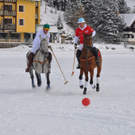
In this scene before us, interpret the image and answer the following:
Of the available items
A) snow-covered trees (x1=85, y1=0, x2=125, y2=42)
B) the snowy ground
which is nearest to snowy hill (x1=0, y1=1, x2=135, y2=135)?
the snowy ground

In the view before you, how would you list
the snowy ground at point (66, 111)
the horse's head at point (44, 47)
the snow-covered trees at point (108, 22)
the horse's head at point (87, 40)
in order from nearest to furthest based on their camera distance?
the snowy ground at point (66, 111) → the horse's head at point (87, 40) → the horse's head at point (44, 47) → the snow-covered trees at point (108, 22)

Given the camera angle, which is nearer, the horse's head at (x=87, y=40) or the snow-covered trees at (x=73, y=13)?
the horse's head at (x=87, y=40)

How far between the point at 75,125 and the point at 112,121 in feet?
2.88

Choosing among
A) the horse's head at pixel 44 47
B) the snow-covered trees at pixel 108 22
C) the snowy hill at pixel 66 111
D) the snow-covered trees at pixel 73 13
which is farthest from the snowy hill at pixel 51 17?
the snowy hill at pixel 66 111

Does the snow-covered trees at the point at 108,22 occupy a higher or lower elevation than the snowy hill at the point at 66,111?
higher


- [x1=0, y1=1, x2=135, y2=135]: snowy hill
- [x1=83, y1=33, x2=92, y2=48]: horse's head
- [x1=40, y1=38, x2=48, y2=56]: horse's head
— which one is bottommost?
[x1=0, y1=1, x2=135, y2=135]: snowy hill

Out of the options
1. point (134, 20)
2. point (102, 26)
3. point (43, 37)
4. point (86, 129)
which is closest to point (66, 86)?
point (43, 37)

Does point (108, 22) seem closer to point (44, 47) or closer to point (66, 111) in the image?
point (44, 47)

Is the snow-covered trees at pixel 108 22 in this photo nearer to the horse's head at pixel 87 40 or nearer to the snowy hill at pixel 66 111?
the snowy hill at pixel 66 111

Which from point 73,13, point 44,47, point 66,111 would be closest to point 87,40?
point 44,47

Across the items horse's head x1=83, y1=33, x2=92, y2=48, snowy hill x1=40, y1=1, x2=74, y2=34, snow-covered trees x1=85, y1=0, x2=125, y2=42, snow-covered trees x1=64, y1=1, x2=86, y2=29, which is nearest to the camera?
horse's head x1=83, y1=33, x2=92, y2=48

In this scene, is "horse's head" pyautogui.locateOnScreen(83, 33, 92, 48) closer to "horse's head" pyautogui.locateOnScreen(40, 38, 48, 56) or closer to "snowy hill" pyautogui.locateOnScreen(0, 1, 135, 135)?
"horse's head" pyautogui.locateOnScreen(40, 38, 48, 56)

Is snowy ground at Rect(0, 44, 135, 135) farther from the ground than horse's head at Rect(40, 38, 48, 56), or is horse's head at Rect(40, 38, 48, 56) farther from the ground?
horse's head at Rect(40, 38, 48, 56)

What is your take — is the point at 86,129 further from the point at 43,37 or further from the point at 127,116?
the point at 43,37
